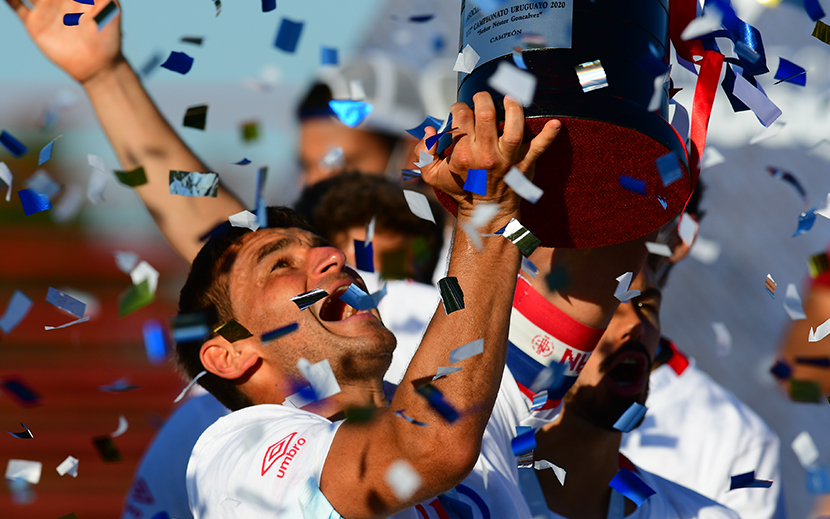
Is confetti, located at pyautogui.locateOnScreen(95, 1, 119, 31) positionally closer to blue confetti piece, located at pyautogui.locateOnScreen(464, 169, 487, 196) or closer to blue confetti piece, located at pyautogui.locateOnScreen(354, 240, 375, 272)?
blue confetti piece, located at pyautogui.locateOnScreen(354, 240, 375, 272)

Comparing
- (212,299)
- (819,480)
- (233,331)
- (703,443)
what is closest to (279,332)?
(233,331)

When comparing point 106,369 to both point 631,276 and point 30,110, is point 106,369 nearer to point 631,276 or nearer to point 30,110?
point 30,110

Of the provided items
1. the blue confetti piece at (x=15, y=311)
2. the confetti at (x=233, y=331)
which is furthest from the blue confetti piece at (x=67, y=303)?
the confetti at (x=233, y=331)

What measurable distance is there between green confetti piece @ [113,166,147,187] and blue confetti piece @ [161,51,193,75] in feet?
1.65

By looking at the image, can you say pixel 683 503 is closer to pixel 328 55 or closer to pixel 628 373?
pixel 628 373

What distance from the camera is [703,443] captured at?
2.93 meters

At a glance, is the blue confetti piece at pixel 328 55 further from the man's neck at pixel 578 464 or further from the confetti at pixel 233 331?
the man's neck at pixel 578 464

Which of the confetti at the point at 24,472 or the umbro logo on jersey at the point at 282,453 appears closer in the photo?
the umbro logo on jersey at the point at 282,453

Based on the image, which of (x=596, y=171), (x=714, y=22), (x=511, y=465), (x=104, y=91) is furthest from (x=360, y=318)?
(x=104, y=91)

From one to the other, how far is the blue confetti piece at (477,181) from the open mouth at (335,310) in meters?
0.81

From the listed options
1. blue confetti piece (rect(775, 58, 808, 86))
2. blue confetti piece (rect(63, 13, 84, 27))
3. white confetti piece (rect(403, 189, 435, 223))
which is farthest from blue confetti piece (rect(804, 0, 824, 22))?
blue confetti piece (rect(63, 13, 84, 27))

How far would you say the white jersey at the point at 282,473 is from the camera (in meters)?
1.26

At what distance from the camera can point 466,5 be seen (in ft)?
4.20

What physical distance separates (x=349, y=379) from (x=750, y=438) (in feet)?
6.26
